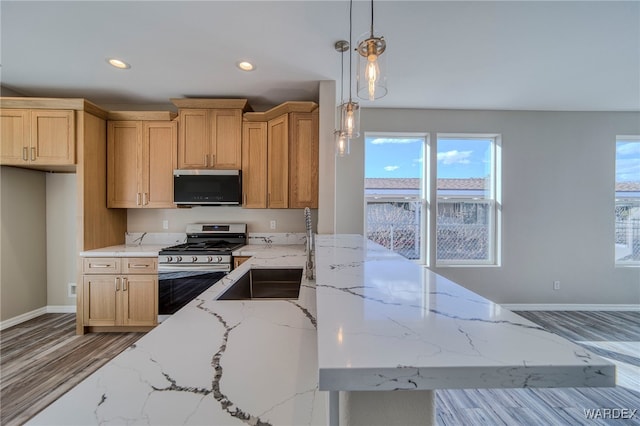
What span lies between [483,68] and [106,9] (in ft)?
10.3

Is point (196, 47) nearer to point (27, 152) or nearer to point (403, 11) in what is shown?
point (403, 11)

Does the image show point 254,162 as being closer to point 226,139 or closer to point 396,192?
point 226,139

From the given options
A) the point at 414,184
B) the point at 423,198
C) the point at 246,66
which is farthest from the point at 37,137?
the point at 423,198

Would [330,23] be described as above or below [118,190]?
above

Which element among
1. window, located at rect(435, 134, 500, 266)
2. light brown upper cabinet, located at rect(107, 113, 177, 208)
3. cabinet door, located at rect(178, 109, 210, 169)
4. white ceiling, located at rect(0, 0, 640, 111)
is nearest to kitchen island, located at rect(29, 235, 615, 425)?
white ceiling, located at rect(0, 0, 640, 111)

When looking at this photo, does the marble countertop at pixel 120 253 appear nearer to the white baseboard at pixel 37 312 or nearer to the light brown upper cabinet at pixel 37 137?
the light brown upper cabinet at pixel 37 137

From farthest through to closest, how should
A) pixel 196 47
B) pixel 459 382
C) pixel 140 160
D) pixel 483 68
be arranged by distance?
pixel 140 160, pixel 483 68, pixel 196 47, pixel 459 382

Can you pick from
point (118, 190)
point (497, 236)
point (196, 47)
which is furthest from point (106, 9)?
point (497, 236)

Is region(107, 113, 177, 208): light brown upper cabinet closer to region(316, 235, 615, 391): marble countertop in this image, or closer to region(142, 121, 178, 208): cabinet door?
region(142, 121, 178, 208): cabinet door

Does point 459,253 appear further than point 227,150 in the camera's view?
Yes

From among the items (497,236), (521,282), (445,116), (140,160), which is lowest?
(521,282)

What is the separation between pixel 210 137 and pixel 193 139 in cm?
20

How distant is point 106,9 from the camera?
1.76 metres

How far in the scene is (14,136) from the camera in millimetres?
2604
